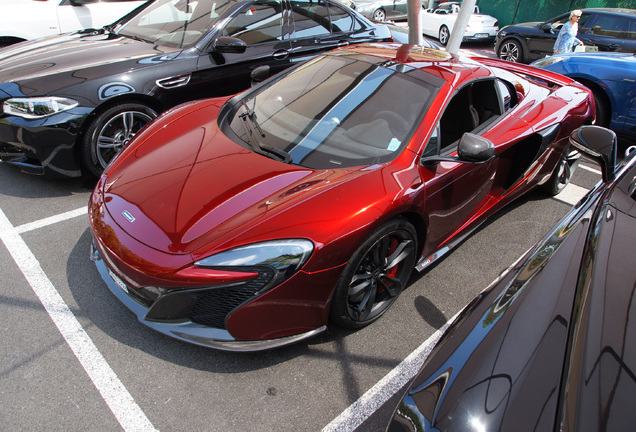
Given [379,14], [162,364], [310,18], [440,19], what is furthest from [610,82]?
[379,14]

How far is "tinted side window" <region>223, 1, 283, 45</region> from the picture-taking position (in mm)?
4488

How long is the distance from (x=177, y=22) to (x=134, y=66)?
95 centimetres

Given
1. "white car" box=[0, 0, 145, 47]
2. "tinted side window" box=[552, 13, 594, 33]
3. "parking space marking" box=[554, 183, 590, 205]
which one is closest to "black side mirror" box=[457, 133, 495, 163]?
"parking space marking" box=[554, 183, 590, 205]

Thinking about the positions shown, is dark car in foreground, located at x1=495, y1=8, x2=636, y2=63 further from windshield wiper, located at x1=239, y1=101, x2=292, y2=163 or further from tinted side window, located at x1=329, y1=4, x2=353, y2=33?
windshield wiper, located at x1=239, y1=101, x2=292, y2=163

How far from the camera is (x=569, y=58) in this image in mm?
5512

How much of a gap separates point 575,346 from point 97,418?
194 centimetres

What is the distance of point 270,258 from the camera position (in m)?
2.05

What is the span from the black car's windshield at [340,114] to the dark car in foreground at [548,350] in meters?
1.14

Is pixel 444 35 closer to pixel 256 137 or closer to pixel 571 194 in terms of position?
pixel 571 194

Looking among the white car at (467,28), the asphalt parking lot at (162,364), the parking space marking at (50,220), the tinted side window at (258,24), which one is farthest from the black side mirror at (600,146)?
the white car at (467,28)

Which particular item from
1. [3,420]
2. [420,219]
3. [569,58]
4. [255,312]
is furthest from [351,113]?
[569,58]

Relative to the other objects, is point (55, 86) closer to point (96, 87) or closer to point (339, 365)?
point (96, 87)

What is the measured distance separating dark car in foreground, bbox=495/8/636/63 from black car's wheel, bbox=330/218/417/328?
26.8 ft

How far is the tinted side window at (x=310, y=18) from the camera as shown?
16.2ft
